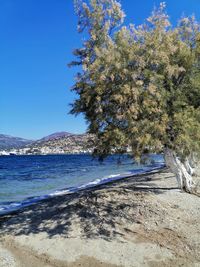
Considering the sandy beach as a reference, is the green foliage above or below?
above

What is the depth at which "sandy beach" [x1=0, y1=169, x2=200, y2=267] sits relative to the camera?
424 inches

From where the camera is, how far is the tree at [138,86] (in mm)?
12992

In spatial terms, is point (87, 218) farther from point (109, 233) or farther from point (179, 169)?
point (179, 169)

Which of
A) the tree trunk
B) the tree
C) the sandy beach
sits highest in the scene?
the tree

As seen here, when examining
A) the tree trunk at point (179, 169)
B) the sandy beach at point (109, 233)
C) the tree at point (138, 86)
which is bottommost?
the sandy beach at point (109, 233)

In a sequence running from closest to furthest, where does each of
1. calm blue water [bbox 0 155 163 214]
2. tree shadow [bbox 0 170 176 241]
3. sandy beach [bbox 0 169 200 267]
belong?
sandy beach [bbox 0 169 200 267]
tree shadow [bbox 0 170 176 241]
calm blue water [bbox 0 155 163 214]

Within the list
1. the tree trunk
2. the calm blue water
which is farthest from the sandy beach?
the calm blue water

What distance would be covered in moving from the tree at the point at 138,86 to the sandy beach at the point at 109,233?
2.37m

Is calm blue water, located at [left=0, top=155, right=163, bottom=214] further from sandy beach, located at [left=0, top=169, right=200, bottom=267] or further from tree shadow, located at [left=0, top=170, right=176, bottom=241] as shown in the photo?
sandy beach, located at [left=0, top=169, right=200, bottom=267]

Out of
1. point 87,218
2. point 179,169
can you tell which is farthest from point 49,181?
point 87,218

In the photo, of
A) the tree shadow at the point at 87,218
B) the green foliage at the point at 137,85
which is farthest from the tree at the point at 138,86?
the tree shadow at the point at 87,218

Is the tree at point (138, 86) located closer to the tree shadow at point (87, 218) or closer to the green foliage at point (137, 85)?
the green foliage at point (137, 85)

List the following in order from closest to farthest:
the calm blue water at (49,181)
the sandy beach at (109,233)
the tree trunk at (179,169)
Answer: the sandy beach at (109,233), the tree trunk at (179,169), the calm blue water at (49,181)

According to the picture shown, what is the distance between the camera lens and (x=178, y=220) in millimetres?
13062
